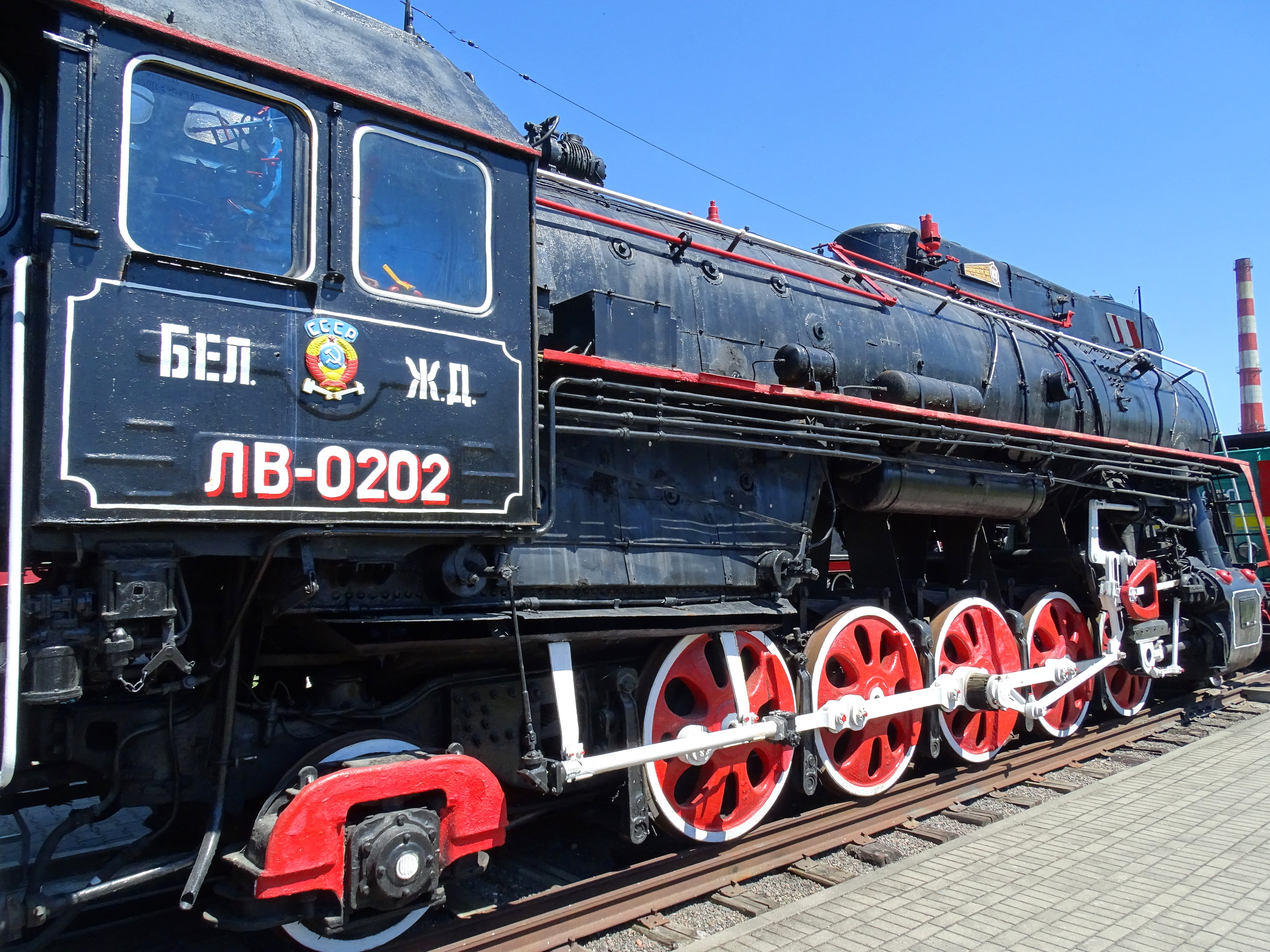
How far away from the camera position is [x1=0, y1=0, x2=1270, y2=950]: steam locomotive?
272 centimetres

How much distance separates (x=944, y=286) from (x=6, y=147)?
7.33 meters

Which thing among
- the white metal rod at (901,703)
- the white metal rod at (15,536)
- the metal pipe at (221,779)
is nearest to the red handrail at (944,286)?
the white metal rod at (901,703)

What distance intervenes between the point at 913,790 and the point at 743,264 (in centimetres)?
379

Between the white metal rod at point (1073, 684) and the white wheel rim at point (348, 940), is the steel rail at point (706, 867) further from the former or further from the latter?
the white metal rod at point (1073, 684)

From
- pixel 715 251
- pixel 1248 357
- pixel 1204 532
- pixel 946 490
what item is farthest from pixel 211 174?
pixel 1248 357

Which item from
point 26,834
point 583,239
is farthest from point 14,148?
point 583,239

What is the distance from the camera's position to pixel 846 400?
5.25m

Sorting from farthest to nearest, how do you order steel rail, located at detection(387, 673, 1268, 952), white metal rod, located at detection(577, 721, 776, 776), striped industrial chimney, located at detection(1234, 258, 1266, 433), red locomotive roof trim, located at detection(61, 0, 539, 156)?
1. striped industrial chimney, located at detection(1234, 258, 1266, 433)
2. white metal rod, located at detection(577, 721, 776, 776)
3. steel rail, located at detection(387, 673, 1268, 952)
4. red locomotive roof trim, located at detection(61, 0, 539, 156)

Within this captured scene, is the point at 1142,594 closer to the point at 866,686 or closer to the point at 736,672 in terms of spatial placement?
the point at 866,686

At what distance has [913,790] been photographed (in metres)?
6.02

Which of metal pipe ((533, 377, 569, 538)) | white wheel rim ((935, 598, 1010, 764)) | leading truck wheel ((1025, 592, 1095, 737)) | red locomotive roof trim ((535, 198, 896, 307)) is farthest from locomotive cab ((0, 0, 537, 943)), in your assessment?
leading truck wheel ((1025, 592, 1095, 737))

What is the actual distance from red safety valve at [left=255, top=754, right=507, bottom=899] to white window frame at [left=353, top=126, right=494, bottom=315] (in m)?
1.76

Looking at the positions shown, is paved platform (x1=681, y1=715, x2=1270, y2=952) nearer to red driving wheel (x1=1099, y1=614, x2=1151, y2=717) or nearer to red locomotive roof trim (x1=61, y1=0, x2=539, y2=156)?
red driving wheel (x1=1099, y1=614, x2=1151, y2=717)

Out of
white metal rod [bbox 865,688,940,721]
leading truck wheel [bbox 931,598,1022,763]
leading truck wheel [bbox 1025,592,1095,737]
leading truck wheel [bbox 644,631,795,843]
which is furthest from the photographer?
leading truck wheel [bbox 1025,592,1095,737]
